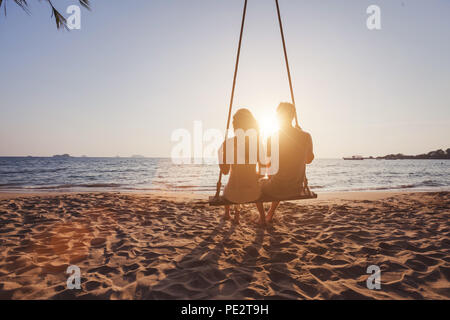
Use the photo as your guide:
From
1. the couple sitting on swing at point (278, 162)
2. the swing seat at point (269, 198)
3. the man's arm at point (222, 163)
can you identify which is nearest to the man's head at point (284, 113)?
the couple sitting on swing at point (278, 162)

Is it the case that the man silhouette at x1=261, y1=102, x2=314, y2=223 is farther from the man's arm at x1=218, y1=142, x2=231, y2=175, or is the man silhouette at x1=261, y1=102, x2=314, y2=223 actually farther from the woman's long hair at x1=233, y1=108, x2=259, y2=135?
the man's arm at x1=218, y1=142, x2=231, y2=175

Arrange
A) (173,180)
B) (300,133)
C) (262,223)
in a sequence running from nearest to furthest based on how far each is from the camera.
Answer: (300,133) < (262,223) < (173,180)

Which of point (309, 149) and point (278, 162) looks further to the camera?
point (309, 149)

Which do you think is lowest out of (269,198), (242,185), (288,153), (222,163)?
(269,198)

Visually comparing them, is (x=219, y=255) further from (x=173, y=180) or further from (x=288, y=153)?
(x=173, y=180)

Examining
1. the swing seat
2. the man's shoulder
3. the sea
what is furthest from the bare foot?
the sea

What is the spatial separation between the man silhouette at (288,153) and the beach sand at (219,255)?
81 centimetres

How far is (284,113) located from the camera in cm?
365

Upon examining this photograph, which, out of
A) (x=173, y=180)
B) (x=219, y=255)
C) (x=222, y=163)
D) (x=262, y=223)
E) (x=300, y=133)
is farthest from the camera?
(x=173, y=180)

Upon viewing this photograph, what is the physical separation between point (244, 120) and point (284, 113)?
2.05 ft

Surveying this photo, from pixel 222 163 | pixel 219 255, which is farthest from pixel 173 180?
pixel 219 255

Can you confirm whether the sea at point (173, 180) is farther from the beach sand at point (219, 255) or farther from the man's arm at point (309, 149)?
the man's arm at point (309, 149)

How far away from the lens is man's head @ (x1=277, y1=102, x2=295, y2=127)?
3.65 metres
